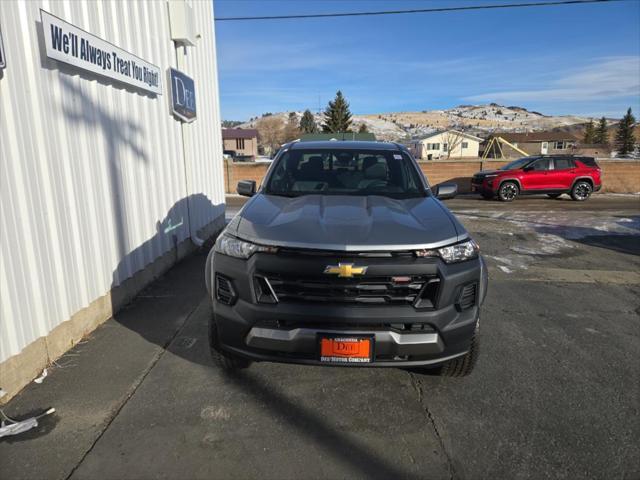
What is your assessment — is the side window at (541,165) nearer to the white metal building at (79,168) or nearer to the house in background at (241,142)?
the white metal building at (79,168)

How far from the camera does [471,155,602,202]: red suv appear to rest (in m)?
15.9

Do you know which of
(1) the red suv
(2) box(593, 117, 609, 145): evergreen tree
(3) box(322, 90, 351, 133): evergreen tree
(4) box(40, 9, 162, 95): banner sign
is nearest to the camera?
(4) box(40, 9, 162, 95): banner sign

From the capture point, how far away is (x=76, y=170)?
3619mm

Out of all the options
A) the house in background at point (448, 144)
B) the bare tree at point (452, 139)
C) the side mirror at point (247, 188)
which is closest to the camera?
the side mirror at point (247, 188)

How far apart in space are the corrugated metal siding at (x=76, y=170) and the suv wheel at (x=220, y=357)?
1.37 m

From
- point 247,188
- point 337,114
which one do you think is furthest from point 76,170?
point 337,114

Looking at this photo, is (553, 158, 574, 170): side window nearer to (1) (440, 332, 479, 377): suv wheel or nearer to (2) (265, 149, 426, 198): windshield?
(2) (265, 149, 426, 198): windshield

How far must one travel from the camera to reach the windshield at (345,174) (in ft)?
12.2

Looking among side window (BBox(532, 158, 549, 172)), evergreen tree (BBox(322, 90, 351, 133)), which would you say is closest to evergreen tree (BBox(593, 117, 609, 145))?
evergreen tree (BBox(322, 90, 351, 133))

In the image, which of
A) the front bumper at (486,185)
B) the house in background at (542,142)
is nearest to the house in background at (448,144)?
the house in background at (542,142)

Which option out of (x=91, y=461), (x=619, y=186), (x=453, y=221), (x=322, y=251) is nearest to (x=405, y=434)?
(x=322, y=251)

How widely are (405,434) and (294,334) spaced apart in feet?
3.13

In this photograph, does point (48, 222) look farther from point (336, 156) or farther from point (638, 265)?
point (638, 265)

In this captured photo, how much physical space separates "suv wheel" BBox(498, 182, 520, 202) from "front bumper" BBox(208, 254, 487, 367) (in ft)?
49.5
